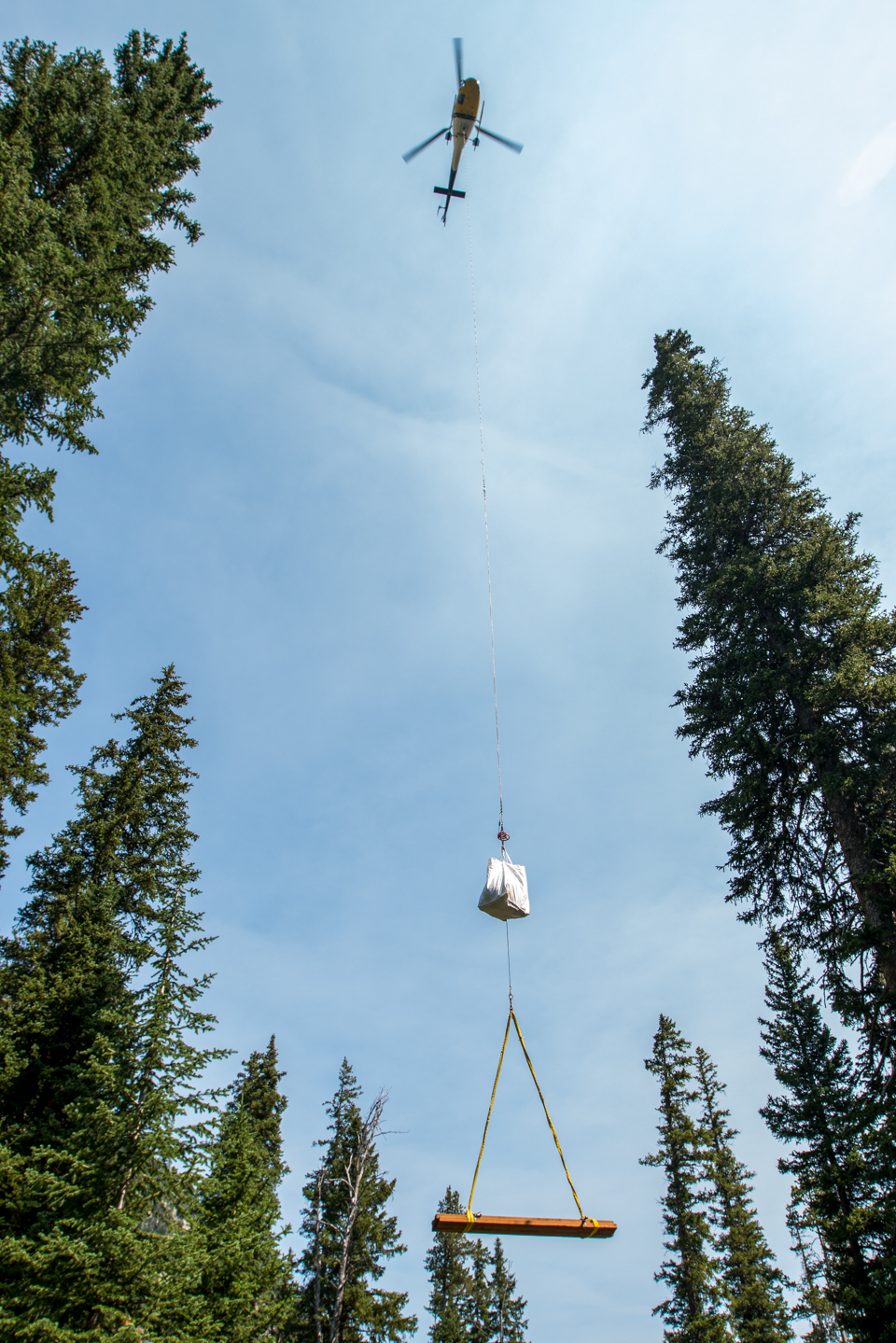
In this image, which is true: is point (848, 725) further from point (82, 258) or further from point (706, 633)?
point (82, 258)

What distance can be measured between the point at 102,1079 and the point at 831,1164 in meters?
19.9

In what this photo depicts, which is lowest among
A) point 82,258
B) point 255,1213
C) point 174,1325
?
point 174,1325

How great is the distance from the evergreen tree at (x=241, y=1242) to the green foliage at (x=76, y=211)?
1340 cm

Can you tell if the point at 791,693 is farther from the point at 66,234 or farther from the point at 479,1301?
the point at 479,1301

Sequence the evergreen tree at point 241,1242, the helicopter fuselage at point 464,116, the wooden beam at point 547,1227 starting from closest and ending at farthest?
the wooden beam at point 547,1227
the evergreen tree at point 241,1242
the helicopter fuselage at point 464,116

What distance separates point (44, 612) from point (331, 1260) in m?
23.3

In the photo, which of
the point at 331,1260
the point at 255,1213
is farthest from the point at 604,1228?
the point at 331,1260

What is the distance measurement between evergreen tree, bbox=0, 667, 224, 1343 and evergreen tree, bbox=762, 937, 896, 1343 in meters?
11.6

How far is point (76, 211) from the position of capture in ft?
40.5

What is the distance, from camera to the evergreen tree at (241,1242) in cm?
1254

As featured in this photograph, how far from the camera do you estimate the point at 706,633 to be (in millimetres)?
16922

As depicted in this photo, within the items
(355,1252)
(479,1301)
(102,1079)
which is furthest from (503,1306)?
(102,1079)

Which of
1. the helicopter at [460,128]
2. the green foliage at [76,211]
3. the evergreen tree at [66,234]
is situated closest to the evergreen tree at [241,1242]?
the evergreen tree at [66,234]

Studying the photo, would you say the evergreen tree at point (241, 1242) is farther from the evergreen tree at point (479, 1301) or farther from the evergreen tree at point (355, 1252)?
the evergreen tree at point (479, 1301)
